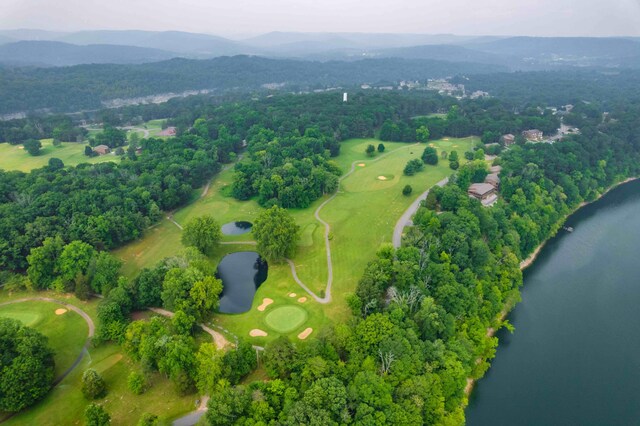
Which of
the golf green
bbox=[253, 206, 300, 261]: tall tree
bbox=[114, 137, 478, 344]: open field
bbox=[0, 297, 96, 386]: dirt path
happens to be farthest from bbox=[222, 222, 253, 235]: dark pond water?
bbox=[0, 297, 96, 386]: dirt path

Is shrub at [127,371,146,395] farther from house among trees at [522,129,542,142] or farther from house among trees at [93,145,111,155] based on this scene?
house among trees at [522,129,542,142]

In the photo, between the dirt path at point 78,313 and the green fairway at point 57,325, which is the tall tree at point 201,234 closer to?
the dirt path at point 78,313

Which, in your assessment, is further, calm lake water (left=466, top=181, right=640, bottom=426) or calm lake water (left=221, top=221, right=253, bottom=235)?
calm lake water (left=221, top=221, right=253, bottom=235)

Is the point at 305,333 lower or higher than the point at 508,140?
lower

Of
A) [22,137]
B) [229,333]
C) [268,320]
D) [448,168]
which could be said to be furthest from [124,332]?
[22,137]

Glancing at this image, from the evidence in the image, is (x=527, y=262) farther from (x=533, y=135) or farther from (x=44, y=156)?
(x=44, y=156)

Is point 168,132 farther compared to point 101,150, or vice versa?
point 168,132

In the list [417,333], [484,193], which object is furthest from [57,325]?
[484,193]
